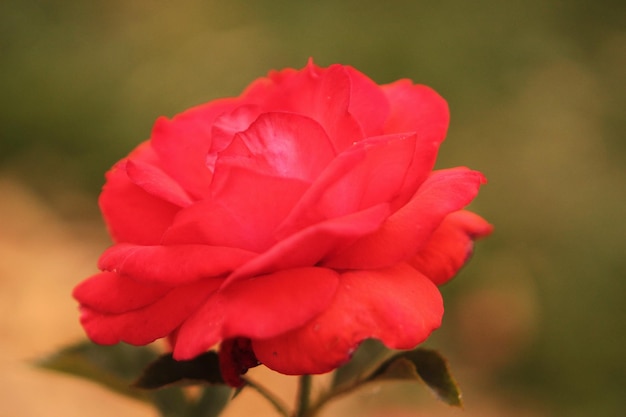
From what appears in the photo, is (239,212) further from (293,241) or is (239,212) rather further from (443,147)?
(443,147)

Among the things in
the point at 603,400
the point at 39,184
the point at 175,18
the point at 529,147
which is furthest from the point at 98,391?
the point at 175,18

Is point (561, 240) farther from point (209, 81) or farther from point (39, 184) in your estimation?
point (39, 184)

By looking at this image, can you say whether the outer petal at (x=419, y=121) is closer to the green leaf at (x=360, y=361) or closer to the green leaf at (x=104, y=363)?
the green leaf at (x=360, y=361)

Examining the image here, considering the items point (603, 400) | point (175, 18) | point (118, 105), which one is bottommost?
point (603, 400)

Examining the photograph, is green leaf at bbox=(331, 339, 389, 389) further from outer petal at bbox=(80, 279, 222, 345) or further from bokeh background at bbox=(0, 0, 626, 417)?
bokeh background at bbox=(0, 0, 626, 417)

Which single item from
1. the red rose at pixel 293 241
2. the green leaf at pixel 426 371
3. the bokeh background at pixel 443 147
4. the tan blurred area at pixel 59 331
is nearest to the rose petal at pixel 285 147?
the red rose at pixel 293 241

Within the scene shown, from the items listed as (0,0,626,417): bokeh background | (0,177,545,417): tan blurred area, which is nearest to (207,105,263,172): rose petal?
(0,177,545,417): tan blurred area
